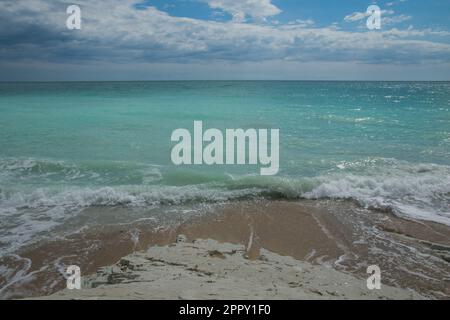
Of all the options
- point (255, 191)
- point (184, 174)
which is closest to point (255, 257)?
point (255, 191)

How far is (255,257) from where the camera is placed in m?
5.89

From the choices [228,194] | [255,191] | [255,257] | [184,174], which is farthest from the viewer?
[184,174]

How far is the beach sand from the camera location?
4.43 meters

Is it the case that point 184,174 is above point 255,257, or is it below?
above

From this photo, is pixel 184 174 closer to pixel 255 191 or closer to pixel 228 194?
pixel 228 194

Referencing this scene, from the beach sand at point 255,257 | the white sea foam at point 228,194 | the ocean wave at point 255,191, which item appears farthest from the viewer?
the ocean wave at point 255,191

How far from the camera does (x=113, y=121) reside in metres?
23.8

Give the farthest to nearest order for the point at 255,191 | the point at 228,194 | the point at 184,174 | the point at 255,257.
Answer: the point at 184,174
the point at 255,191
the point at 228,194
the point at 255,257

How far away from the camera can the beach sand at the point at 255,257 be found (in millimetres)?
4430

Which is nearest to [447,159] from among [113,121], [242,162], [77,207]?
[242,162]

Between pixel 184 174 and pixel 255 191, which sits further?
pixel 184 174

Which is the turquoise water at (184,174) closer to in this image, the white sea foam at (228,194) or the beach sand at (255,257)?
the white sea foam at (228,194)

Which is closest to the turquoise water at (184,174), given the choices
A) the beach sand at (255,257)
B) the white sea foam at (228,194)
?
the white sea foam at (228,194)
